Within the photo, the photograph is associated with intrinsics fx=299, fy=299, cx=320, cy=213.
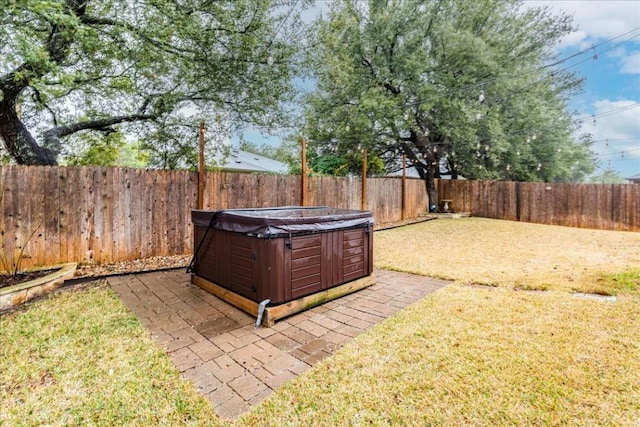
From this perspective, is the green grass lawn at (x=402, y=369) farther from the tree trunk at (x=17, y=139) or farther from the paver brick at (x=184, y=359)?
the tree trunk at (x=17, y=139)

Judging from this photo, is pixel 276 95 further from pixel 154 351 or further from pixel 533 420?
Answer: pixel 533 420

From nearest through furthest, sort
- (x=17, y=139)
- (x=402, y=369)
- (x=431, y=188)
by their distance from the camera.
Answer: (x=402, y=369) < (x=17, y=139) < (x=431, y=188)

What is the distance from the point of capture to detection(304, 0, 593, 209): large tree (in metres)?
9.94

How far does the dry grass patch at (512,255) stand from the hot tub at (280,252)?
154 cm

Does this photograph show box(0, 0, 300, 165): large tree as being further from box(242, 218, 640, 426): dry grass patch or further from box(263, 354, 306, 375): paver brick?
box(242, 218, 640, 426): dry grass patch

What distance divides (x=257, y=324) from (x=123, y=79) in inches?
204

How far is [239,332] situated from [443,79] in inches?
420

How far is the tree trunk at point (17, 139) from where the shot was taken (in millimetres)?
4578

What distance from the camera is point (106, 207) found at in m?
4.41

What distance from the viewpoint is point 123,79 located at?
5.29 metres

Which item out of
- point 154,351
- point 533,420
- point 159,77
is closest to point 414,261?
point 533,420

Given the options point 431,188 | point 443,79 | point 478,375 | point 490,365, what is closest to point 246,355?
point 478,375

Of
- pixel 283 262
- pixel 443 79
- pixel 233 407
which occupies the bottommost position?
pixel 233 407

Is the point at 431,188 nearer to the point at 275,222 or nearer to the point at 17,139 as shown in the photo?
the point at 275,222
